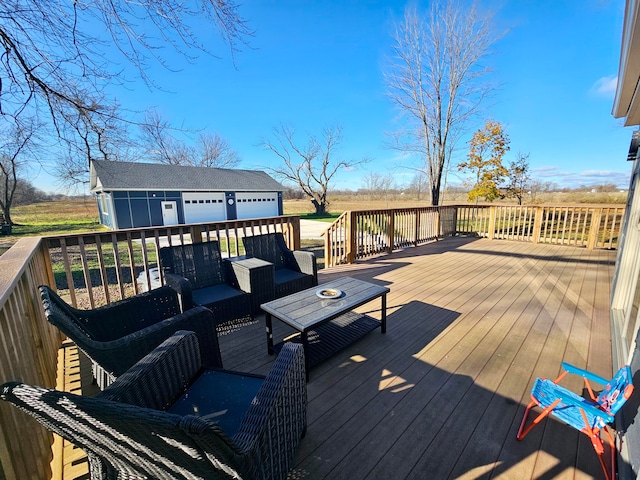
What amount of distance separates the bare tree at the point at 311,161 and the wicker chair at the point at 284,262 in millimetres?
19408

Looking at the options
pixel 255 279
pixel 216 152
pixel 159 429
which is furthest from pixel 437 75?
pixel 216 152

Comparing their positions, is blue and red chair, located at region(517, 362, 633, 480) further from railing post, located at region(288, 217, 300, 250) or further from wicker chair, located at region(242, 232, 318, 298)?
railing post, located at region(288, 217, 300, 250)

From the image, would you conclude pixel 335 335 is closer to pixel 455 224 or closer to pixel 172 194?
pixel 455 224

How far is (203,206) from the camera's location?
1750 centimetres

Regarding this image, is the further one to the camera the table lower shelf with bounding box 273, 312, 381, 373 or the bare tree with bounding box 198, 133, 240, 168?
the bare tree with bounding box 198, 133, 240, 168

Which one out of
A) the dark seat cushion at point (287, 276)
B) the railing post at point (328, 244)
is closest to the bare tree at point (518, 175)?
the railing post at point (328, 244)

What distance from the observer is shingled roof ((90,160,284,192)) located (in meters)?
14.8

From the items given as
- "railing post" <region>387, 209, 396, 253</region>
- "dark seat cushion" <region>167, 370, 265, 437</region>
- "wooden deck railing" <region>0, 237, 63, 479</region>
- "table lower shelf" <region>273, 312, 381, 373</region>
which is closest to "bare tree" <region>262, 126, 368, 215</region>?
"railing post" <region>387, 209, 396, 253</region>

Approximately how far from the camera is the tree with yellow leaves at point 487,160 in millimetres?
11960

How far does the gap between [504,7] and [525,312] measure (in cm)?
945

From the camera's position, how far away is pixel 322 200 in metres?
25.4

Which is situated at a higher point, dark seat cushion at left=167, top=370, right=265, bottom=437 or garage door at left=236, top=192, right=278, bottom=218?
garage door at left=236, top=192, right=278, bottom=218

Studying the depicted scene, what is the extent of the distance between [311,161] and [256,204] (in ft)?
22.8

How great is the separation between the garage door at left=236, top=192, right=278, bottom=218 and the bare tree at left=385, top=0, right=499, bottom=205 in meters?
11.9
